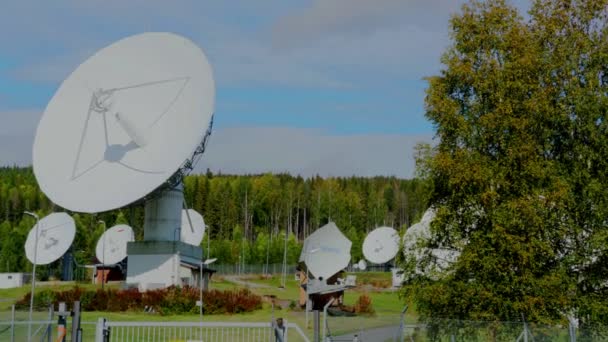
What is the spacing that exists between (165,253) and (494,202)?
32034 mm

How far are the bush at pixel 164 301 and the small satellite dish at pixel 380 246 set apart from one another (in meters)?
33.9

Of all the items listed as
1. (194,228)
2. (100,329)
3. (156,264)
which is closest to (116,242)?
(194,228)

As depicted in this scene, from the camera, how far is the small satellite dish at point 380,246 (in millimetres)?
83188

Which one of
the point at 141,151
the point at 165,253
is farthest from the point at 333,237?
the point at 141,151

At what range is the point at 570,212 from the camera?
83.9ft

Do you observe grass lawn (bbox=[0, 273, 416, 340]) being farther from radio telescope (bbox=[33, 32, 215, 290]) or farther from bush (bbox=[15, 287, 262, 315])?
radio telescope (bbox=[33, 32, 215, 290])

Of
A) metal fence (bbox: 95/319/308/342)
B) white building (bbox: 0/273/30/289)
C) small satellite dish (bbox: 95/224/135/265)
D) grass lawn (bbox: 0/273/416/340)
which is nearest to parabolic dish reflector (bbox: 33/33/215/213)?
grass lawn (bbox: 0/273/416/340)

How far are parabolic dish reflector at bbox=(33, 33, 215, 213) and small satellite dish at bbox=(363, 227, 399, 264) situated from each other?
4155cm

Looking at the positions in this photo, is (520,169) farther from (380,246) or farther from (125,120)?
(380,246)

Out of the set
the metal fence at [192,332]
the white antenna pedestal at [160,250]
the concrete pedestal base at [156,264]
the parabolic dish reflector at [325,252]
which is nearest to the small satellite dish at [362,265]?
the parabolic dish reflector at [325,252]

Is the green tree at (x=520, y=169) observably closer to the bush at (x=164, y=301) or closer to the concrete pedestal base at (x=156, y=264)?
the bush at (x=164, y=301)

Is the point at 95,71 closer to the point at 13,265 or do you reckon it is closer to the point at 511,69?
the point at 511,69

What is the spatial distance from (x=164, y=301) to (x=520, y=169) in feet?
94.1

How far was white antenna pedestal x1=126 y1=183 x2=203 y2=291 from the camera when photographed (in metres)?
53.2
